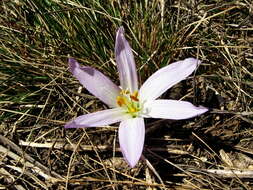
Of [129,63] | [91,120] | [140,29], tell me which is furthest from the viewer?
[140,29]

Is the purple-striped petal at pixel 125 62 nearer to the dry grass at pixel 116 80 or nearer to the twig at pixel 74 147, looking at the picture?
the dry grass at pixel 116 80

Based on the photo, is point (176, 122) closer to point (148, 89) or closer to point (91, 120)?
point (148, 89)

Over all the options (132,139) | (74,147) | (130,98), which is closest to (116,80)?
(130,98)

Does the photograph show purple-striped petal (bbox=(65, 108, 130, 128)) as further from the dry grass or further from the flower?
the dry grass

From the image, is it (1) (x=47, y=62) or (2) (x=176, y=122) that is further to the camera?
(1) (x=47, y=62)

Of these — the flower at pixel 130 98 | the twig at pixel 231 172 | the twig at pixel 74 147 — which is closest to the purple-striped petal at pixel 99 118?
the flower at pixel 130 98

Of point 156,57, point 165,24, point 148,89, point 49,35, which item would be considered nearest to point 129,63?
point 148,89

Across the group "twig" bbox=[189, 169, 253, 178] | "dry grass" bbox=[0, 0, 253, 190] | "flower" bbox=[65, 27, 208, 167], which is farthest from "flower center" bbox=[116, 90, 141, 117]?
"twig" bbox=[189, 169, 253, 178]

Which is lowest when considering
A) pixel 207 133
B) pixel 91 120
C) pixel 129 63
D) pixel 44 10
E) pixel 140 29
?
pixel 207 133
